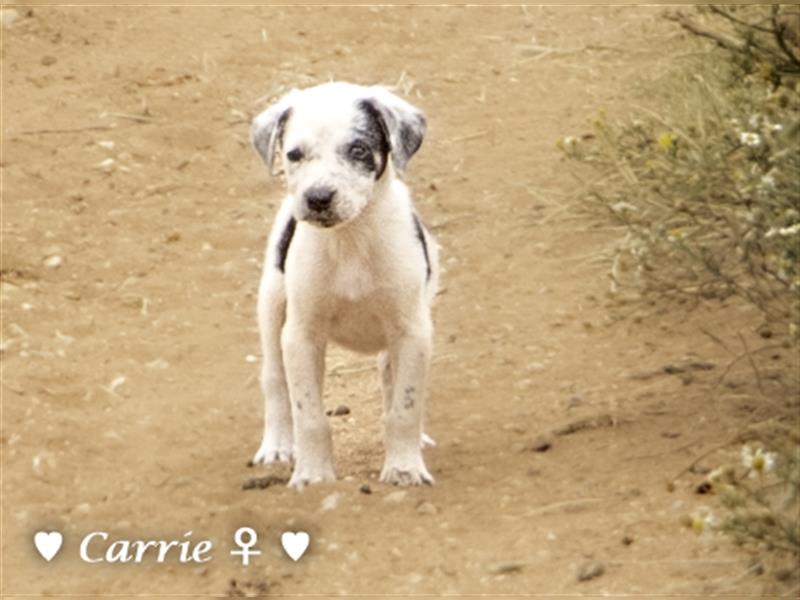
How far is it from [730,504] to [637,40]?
6299 millimetres

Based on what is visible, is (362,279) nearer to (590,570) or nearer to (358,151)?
(358,151)

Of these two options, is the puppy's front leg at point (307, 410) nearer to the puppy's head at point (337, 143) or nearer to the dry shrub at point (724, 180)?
the puppy's head at point (337, 143)

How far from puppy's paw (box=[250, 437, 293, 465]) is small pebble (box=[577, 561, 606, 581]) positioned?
1.50m

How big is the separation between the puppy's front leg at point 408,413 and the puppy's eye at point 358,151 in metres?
0.63

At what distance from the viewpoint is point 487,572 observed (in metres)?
5.63

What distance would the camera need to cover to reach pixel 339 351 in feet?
27.2

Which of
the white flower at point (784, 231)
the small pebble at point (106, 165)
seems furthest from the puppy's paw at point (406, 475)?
the small pebble at point (106, 165)

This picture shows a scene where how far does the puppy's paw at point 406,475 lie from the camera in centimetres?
642

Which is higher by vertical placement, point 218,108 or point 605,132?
point 605,132

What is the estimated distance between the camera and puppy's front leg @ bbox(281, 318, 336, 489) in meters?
6.40

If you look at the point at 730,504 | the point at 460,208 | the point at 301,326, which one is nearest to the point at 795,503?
the point at 730,504

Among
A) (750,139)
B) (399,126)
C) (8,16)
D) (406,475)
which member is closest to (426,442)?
(406,475)

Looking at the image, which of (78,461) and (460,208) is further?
(460,208)

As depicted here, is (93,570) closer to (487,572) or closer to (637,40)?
(487,572)
